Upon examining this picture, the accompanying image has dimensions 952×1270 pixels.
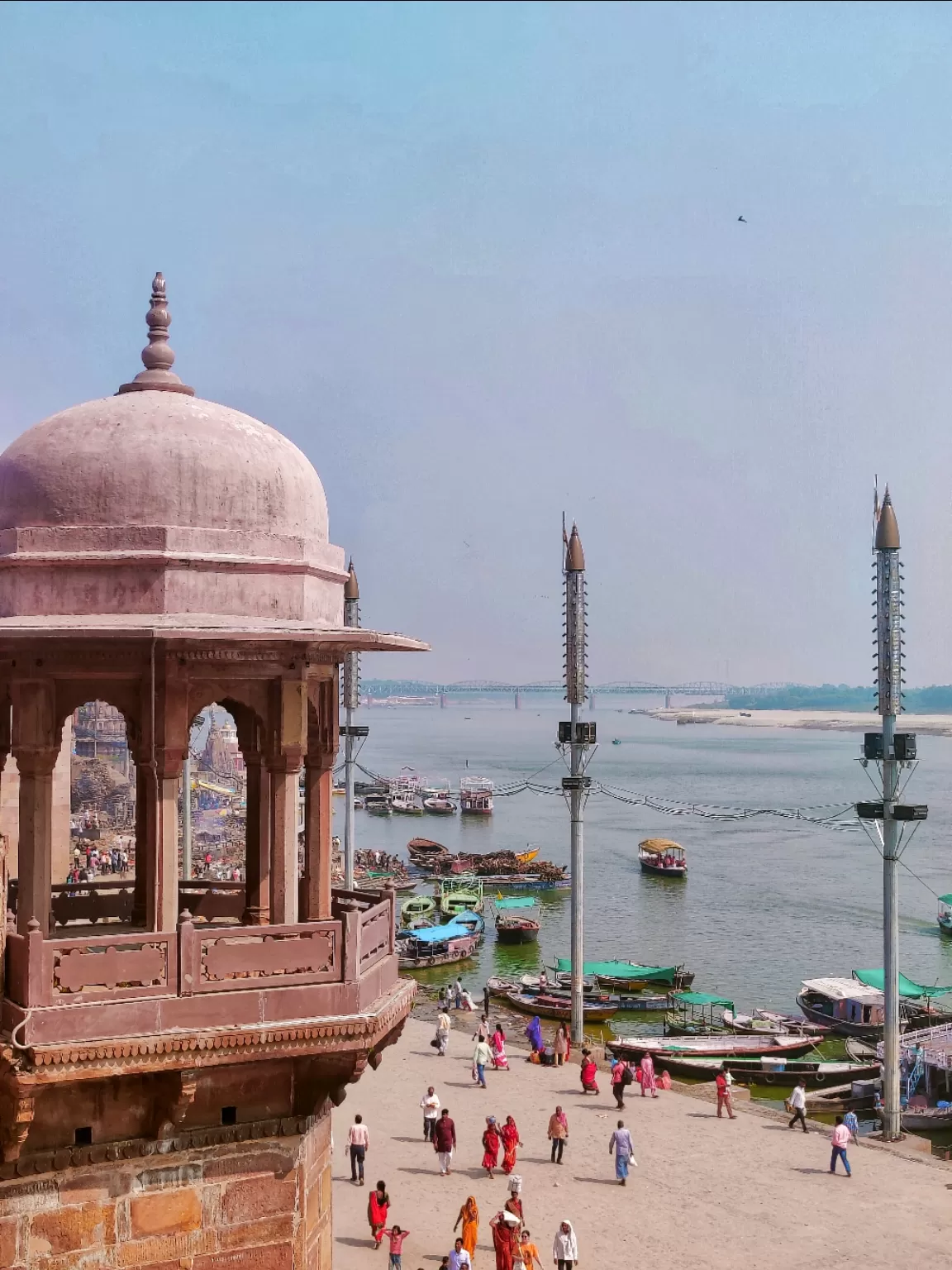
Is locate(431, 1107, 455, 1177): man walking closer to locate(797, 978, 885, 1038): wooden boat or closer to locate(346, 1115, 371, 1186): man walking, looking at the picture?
locate(346, 1115, 371, 1186): man walking

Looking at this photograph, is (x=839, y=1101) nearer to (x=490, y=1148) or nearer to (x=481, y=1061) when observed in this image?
(x=481, y=1061)

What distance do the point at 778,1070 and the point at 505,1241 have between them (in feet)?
61.9

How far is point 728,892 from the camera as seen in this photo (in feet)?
217

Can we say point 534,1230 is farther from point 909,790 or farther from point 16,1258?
point 909,790

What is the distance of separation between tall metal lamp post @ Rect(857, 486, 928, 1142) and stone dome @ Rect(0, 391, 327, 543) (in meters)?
17.9

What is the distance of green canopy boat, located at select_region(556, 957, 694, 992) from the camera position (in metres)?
42.3

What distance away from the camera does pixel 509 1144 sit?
800 inches

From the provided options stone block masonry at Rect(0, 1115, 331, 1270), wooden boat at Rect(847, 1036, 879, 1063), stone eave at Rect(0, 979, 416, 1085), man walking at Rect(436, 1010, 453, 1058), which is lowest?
wooden boat at Rect(847, 1036, 879, 1063)

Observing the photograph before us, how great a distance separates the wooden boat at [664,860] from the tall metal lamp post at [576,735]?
39.9 m

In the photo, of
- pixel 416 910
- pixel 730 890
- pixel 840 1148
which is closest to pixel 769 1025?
pixel 840 1148

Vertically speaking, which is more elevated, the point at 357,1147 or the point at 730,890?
the point at 357,1147

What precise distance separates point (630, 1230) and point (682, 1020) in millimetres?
18880

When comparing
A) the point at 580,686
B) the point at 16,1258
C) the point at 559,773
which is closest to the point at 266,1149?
the point at 16,1258

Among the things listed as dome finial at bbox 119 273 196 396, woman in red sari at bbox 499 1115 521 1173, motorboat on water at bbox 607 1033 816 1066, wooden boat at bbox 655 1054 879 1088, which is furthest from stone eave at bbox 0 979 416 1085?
motorboat on water at bbox 607 1033 816 1066
